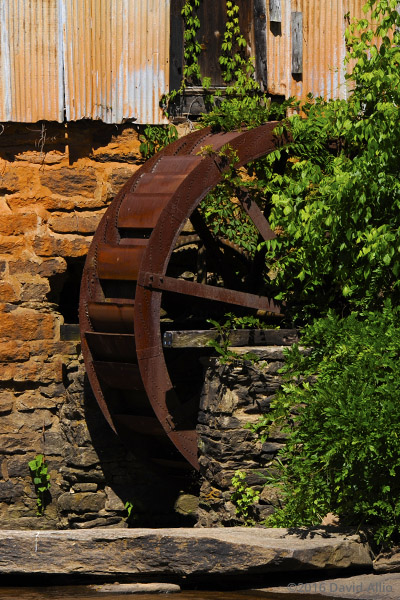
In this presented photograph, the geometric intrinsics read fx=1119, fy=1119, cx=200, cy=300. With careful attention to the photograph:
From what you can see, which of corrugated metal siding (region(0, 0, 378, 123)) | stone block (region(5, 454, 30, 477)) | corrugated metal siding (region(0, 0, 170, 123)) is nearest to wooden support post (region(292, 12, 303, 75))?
corrugated metal siding (region(0, 0, 378, 123))

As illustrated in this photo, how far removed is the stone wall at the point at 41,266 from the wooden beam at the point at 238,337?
1.43 metres

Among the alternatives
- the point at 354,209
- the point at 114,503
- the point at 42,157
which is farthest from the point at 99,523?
the point at 354,209

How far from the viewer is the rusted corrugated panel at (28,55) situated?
9.52 m

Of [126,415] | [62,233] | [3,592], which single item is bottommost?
[3,592]

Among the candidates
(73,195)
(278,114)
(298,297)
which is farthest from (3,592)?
(278,114)

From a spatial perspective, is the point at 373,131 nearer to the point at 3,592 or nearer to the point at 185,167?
the point at 185,167

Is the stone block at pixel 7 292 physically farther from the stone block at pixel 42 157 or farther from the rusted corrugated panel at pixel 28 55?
the rusted corrugated panel at pixel 28 55

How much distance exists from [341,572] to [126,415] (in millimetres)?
2528

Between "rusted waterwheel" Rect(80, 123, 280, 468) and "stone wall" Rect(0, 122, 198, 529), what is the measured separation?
72cm

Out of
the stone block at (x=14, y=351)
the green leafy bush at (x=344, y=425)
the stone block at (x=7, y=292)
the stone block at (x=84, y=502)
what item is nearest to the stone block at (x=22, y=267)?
the stone block at (x=7, y=292)

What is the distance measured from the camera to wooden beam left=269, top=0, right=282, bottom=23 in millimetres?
9805

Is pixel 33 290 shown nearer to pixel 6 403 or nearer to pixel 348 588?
pixel 6 403

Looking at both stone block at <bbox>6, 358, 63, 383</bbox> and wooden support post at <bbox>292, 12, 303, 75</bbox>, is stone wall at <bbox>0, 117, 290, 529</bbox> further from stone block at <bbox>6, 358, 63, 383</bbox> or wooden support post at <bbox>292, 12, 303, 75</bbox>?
wooden support post at <bbox>292, 12, 303, 75</bbox>

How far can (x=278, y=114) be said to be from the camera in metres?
9.30
